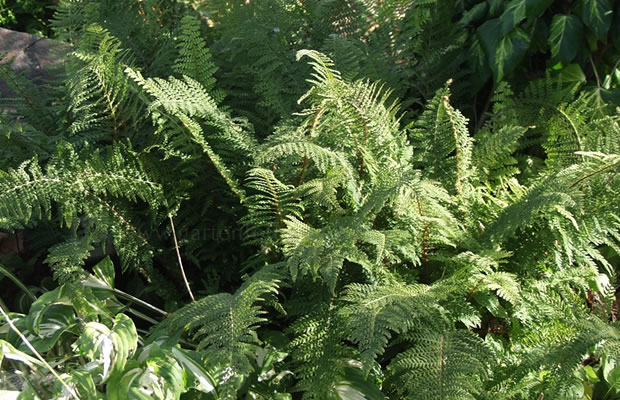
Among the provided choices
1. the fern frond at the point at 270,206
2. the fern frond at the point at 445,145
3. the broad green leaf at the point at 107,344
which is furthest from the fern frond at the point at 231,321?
the fern frond at the point at 445,145

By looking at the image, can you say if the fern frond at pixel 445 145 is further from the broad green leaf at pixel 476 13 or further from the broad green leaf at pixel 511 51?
the broad green leaf at pixel 476 13

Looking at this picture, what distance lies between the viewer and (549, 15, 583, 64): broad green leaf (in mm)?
2096

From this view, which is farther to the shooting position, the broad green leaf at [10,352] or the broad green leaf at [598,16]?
the broad green leaf at [598,16]

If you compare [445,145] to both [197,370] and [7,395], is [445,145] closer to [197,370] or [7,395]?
[197,370]

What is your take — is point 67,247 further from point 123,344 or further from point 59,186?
point 123,344

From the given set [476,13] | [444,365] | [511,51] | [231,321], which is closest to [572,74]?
[511,51]

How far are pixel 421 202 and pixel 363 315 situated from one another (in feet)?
1.29

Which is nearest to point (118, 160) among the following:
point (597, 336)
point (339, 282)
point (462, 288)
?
point (339, 282)

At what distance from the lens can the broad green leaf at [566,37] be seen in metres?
2.10

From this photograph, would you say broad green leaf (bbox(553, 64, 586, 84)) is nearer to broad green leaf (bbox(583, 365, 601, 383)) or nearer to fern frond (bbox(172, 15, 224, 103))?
broad green leaf (bbox(583, 365, 601, 383))

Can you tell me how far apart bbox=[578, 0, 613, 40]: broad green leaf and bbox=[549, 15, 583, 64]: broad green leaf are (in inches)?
1.9

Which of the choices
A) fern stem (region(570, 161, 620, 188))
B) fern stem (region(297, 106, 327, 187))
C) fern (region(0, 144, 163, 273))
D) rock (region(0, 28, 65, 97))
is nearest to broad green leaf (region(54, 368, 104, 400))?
fern (region(0, 144, 163, 273))

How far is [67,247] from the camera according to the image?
1.55m

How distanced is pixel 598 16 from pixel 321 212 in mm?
1194
